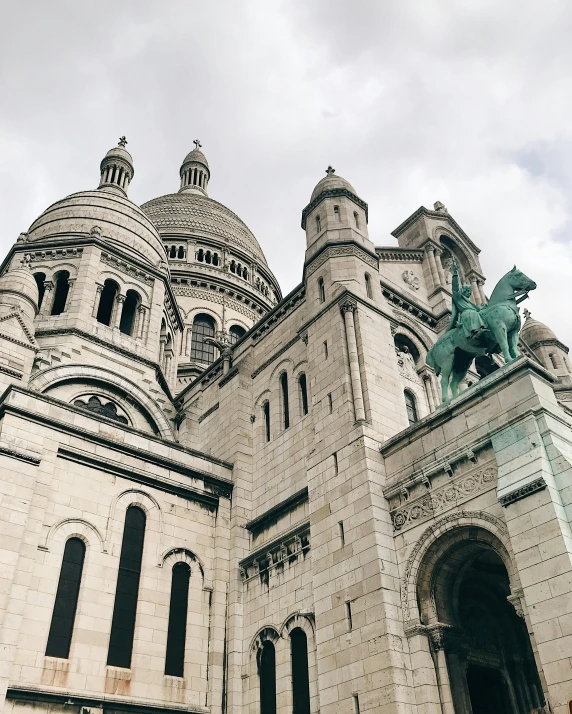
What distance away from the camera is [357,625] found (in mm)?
16750

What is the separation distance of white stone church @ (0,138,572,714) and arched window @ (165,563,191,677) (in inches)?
2.6

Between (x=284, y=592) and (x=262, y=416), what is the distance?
7275mm

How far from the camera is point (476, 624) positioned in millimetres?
18656

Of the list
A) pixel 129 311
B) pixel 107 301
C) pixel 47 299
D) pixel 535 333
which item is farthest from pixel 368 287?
pixel 535 333

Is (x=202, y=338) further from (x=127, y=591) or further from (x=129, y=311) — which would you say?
(x=127, y=591)

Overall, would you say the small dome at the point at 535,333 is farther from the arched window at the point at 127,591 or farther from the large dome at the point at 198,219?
the arched window at the point at 127,591

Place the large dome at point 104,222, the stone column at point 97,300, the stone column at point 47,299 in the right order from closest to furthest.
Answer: the stone column at point 47,299 → the stone column at point 97,300 → the large dome at point 104,222

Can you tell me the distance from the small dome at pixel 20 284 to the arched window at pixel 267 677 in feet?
54.1

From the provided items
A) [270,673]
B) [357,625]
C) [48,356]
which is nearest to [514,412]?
[357,625]

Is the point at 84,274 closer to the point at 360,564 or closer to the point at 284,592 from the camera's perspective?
the point at 284,592

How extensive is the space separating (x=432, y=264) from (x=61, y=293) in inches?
669

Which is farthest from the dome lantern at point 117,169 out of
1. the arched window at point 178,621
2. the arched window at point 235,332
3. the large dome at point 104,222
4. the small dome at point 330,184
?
the arched window at point 178,621

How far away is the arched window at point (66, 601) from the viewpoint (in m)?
17.7

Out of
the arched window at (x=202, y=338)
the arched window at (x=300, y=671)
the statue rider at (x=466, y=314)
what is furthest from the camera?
the arched window at (x=202, y=338)
